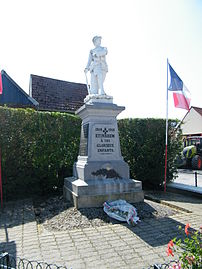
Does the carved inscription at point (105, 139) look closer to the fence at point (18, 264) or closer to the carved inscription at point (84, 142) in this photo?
the carved inscription at point (84, 142)

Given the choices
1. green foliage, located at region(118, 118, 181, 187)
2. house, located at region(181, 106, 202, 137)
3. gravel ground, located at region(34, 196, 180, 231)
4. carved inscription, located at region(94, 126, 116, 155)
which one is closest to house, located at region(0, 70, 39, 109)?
green foliage, located at region(118, 118, 181, 187)

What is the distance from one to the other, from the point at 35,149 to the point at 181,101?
203 inches

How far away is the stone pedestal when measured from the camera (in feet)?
16.6

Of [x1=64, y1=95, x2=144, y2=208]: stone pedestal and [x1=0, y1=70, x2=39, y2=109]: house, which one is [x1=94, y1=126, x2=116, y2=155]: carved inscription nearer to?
[x1=64, y1=95, x2=144, y2=208]: stone pedestal

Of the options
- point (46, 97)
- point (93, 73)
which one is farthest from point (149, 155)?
point (46, 97)

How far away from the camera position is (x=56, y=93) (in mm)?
14422

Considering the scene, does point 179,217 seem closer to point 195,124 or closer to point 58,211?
point 58,211

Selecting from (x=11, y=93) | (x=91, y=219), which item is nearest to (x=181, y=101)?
(x=91, y=219)

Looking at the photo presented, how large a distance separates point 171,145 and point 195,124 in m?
20.8

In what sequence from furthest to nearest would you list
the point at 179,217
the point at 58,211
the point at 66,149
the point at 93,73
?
the point at 66,149, the point at 93,73, the point at 58,211, the point at 179,217

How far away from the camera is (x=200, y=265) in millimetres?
1695

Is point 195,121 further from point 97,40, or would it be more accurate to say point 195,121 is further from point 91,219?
point 91,219

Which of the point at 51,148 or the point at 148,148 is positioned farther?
the point at 148,148

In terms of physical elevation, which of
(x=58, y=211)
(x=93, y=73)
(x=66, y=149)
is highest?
(x=93, y=73)
